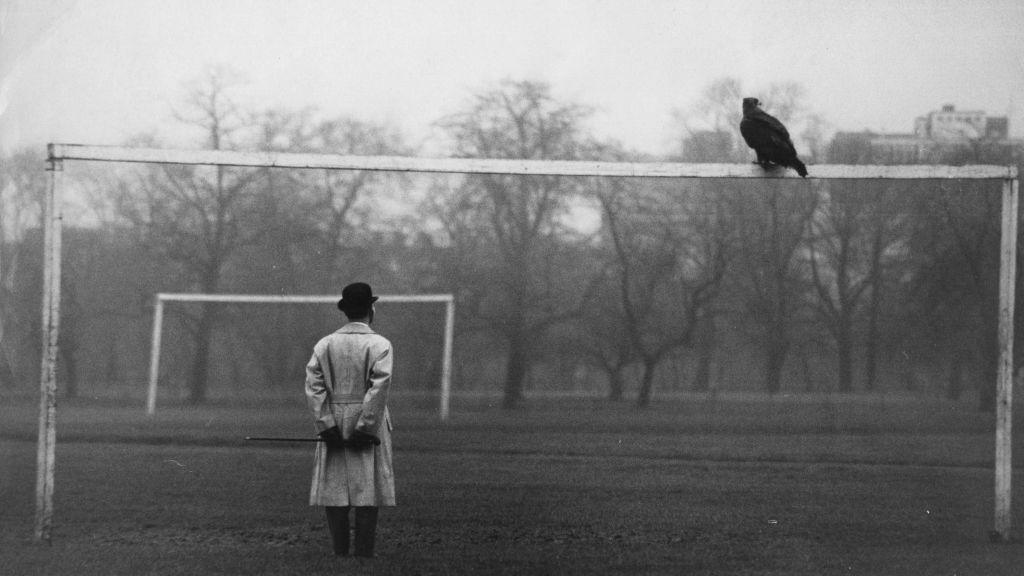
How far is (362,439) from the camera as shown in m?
5.82

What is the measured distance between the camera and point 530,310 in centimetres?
1562

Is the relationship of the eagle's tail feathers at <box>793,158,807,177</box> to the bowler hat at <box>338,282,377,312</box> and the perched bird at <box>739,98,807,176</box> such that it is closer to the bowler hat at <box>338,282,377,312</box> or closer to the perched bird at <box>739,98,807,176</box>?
the perched bird at <box>739,98,807,176</box>

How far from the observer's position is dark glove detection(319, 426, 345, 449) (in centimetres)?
583

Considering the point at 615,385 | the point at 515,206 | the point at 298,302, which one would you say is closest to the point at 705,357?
the point at 615,385

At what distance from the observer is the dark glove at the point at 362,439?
19.0 ft

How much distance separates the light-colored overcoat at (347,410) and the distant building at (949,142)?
1017 cm

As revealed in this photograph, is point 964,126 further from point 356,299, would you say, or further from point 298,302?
point 356,299

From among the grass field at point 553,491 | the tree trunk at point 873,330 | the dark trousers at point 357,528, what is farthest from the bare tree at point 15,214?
the tree trunk at point 873,330

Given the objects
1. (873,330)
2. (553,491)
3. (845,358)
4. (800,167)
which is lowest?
(553,491)

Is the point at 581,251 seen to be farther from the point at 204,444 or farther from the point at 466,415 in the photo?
the point at 204,444

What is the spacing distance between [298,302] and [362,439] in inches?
414

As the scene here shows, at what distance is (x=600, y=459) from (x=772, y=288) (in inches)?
173

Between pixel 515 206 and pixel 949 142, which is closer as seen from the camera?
pixel 949 142

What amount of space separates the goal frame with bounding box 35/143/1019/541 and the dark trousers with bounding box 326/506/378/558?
6.12 ft
